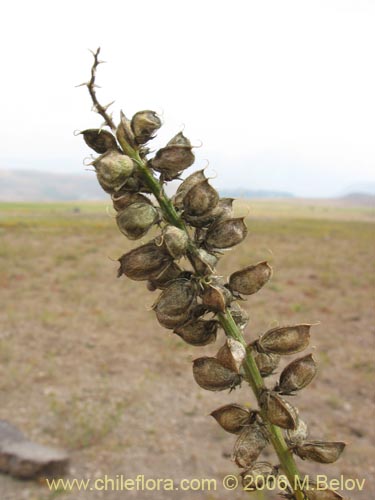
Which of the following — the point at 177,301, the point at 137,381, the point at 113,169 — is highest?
the point at 113,169

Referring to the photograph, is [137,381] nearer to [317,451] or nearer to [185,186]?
[317,451]

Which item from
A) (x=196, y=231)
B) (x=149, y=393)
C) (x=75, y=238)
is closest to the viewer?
(x=196, y=231)

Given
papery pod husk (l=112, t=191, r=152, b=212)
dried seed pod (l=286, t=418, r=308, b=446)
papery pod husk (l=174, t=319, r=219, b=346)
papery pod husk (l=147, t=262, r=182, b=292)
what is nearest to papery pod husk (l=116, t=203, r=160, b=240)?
papery pod husk (l=112, t=191, r=152, b=212)

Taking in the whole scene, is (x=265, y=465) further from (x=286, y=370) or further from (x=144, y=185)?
(x=144, y=185)

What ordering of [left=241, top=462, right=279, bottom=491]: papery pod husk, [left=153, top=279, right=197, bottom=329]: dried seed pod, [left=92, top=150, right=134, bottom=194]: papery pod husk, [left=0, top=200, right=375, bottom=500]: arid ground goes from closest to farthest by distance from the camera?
1. [left=92, top=150, right=134, bottom=194]: papery pod husk
2. [left=153, top=279, right=197, bottom=329]: dried seed pod
3. [left=241, top=462, right=279, bottom=491]: papery pod husk
4. [left=0, top=200, right=375, bottom=500]: arid ground

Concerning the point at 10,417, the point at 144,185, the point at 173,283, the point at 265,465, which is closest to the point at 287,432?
the point at 265,465

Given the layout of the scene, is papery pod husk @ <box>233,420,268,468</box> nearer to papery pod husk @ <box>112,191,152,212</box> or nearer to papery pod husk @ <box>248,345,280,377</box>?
papery pod husk @ <box>248,345,280,377</box>

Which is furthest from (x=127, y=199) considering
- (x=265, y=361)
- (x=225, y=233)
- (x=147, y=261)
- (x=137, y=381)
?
(x=137, y=381)
